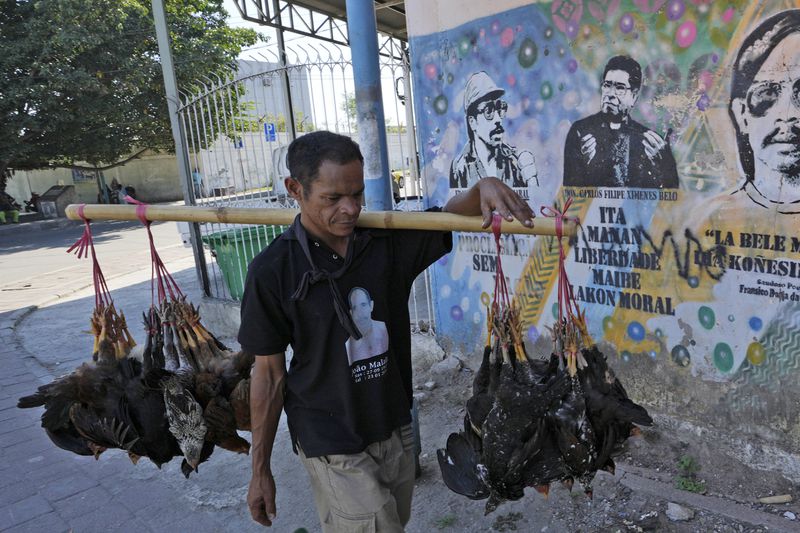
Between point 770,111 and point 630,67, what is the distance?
743 mm

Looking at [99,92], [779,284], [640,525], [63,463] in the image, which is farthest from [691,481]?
[99,92]

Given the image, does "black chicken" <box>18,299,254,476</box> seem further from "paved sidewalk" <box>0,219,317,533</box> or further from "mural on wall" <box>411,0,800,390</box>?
"mural on wall" <box>411,0,800,390</box>

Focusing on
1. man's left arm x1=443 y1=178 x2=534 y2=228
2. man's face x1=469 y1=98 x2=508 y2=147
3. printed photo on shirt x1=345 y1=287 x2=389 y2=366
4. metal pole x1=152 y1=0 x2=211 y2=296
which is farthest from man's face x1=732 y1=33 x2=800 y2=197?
metal pole x1=152 y1=0 x2=211 y2=296

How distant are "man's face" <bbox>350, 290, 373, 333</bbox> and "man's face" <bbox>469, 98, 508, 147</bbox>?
2334 mm

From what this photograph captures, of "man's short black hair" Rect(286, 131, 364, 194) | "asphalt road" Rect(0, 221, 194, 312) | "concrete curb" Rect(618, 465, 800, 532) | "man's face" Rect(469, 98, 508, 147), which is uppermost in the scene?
"man's face" Rect(469, 98, 508, 147)

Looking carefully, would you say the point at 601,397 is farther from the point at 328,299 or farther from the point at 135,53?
the point at 135,53

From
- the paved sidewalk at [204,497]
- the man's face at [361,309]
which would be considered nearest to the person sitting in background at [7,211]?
the paved sidewalk at [204,497]

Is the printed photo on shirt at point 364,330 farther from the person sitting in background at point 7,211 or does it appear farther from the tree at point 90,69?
the person sitting in background at point 7,211

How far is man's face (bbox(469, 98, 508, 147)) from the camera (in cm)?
376

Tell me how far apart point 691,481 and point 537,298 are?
1.38 metres

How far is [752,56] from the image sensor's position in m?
2.72

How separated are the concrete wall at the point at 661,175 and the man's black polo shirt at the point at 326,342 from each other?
1.97 m

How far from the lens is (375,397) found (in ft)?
5.94

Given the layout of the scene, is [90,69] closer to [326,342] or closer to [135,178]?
[135,178]
